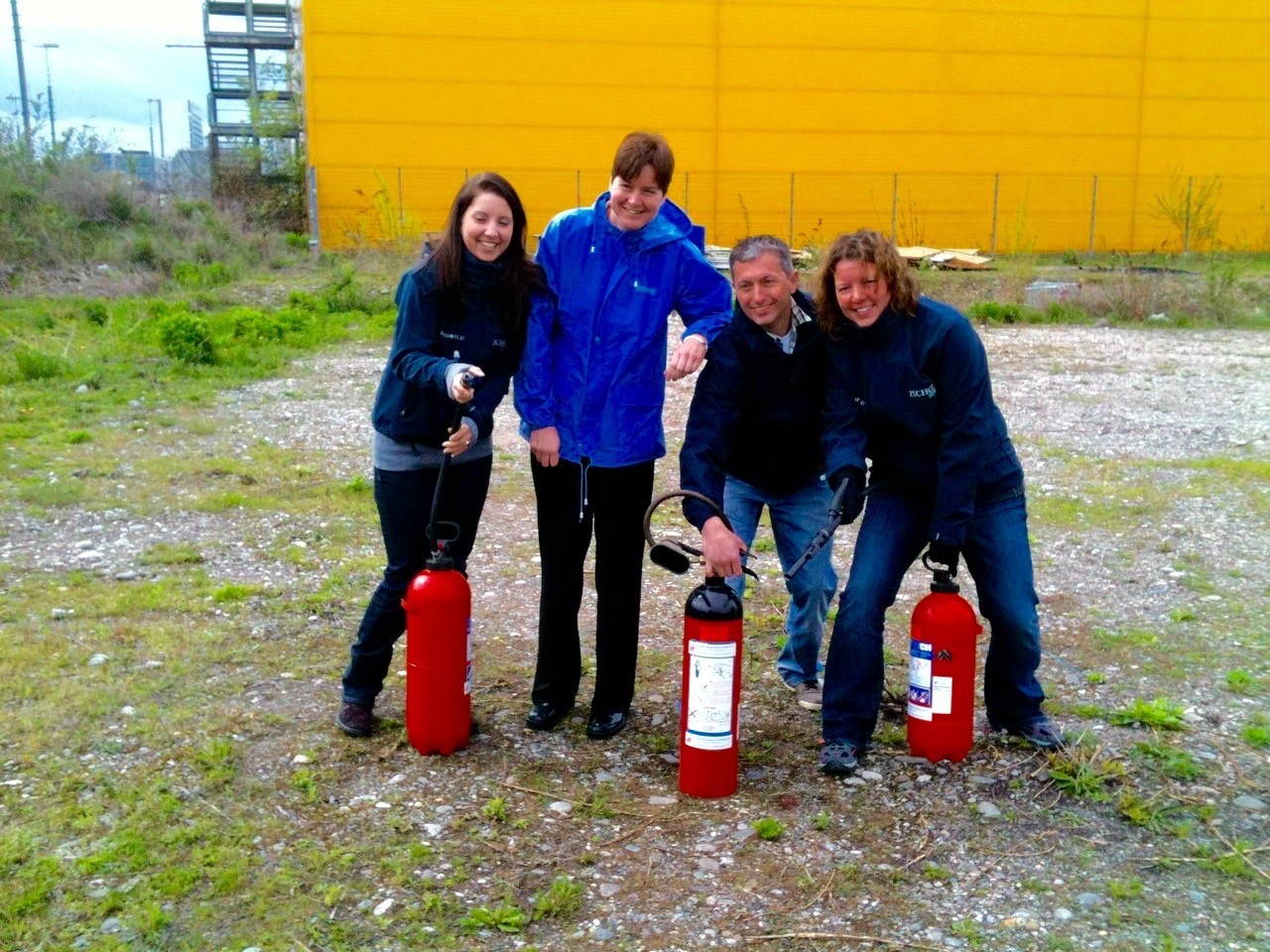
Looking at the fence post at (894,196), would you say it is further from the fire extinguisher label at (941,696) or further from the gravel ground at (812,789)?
the fire extinguisher label at (941,696)

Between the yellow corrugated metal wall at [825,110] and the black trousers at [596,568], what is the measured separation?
23.5 meters

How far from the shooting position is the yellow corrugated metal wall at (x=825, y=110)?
94.0 feet

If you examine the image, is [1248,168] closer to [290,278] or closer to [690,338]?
[290,278]

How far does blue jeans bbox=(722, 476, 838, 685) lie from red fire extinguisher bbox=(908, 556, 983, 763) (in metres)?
0.48

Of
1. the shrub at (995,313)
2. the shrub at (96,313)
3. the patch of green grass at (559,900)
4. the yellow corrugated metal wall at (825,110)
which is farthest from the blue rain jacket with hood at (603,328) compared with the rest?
the yellow corrugated metal wall at (825,110)

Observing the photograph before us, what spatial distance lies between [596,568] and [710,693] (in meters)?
0.70

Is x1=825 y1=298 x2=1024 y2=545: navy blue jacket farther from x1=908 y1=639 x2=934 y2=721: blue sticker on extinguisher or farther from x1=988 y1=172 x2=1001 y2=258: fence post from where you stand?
x1=988 y1=172 x2=1001 y2=258: fence post

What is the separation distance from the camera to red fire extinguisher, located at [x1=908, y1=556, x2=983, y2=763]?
157 inches

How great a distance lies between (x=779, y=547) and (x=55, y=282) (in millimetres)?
17171

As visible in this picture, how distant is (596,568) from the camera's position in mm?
4316

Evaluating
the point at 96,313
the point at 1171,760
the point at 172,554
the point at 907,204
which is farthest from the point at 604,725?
the point at 907,204

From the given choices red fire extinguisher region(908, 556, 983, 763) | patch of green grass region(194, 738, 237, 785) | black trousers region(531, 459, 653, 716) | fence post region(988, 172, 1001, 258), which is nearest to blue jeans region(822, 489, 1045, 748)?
red fire extinguisher region(908, 556, 983, 763)

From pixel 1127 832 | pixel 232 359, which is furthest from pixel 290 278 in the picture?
pixel 1127 832

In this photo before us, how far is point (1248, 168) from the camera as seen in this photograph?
107 feet
